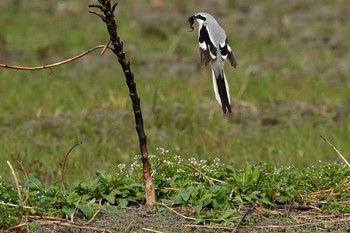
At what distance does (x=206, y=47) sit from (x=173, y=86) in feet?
15.6

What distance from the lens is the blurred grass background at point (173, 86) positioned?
27.0ft

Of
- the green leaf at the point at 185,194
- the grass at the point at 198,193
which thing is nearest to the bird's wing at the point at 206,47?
the grass at the point at 198,193

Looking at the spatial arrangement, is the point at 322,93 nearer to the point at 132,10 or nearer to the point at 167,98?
the point at 167,98

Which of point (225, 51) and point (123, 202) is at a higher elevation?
point (225, 51)

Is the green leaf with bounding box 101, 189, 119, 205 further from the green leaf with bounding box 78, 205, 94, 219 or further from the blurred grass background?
the blurred grass background

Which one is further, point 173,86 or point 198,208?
point 173,86

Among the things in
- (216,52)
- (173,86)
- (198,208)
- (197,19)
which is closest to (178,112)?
(173,86)

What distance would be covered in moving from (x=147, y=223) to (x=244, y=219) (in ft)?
1.83

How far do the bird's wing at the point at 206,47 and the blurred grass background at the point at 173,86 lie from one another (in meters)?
1.92

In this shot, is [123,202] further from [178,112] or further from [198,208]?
[178,112]

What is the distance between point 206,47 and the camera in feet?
18.6

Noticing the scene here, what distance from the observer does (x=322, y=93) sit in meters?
10.3

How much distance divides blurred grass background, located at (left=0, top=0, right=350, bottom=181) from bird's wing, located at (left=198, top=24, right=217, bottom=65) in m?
1.92

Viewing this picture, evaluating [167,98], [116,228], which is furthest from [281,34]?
[116,228]
